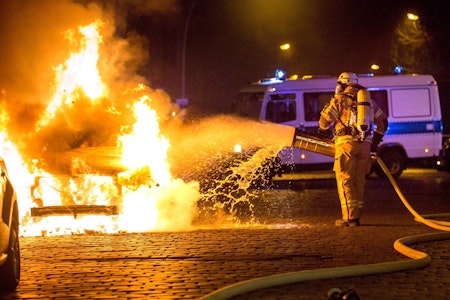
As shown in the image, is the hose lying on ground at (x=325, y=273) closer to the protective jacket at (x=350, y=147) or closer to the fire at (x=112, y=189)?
the protective jacket at (x=350, y=147)

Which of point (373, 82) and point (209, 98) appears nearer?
point (373, 82)

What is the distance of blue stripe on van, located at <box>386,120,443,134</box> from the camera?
1961 centimetres

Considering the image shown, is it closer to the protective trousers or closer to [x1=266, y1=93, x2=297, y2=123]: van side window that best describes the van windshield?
[x1=266, y1=93, x2=297, y2=123]: van side window

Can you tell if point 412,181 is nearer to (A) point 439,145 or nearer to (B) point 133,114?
(A) point 439,145

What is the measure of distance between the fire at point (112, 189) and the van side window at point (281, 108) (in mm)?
7974

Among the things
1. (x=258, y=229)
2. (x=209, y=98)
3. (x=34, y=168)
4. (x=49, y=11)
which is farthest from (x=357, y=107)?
(x=209, y=98)

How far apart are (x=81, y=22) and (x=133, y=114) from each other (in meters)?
2.15

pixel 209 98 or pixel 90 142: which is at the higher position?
pixel 209 98

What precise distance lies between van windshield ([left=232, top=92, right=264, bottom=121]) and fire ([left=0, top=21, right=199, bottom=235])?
27.3 ft

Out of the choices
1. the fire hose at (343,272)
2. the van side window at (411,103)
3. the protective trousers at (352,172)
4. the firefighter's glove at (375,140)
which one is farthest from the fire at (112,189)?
the van side window at (411,103)

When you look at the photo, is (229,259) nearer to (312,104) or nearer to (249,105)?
(312,104)

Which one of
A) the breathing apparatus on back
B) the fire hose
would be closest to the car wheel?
the fire hose

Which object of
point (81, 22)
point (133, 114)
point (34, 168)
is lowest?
point (34, 168)

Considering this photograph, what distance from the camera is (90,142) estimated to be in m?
11.7
